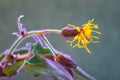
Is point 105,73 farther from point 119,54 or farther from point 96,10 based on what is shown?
point 96,10

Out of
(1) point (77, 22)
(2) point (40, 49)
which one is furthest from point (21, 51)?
(1) point (77, 22)

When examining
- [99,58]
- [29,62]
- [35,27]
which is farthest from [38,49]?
[99,58]

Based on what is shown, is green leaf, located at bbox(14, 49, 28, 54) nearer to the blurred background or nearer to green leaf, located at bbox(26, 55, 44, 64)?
green leaf, located at bbox(26, 55, 44, 64)

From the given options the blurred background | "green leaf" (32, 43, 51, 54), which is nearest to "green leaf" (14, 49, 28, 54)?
"green leaf" (32, 43, 51, 54)

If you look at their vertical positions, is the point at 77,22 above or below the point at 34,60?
above

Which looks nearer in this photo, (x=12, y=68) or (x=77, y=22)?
(x=12, y=68)

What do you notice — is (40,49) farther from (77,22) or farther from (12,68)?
(77,22)
